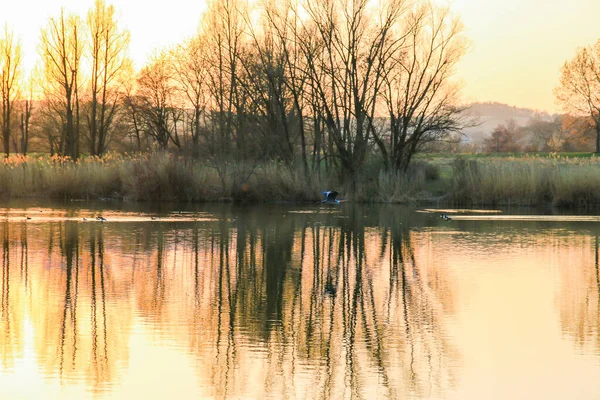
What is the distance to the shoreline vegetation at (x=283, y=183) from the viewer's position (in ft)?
109

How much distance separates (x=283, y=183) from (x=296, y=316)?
78.7ft

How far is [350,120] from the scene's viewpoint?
36094 mm

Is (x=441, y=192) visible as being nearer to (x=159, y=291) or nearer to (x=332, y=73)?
(x=332, y=73)

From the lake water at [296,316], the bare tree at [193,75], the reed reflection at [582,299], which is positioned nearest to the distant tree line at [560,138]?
the bare tree at [193,75]

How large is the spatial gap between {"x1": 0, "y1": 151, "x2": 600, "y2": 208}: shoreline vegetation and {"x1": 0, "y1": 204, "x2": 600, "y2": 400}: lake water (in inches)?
558

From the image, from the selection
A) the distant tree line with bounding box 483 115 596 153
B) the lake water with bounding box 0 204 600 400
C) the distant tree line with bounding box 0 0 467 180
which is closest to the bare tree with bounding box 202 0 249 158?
the distant tree line with bounding box 0 0 467 180

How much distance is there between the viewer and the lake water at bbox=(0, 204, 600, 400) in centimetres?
731

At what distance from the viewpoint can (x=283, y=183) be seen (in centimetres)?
3394

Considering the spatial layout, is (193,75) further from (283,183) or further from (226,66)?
(283,183)

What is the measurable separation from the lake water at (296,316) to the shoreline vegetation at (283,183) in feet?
46.5

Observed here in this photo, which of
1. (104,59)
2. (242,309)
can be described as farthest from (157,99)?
(242,309)

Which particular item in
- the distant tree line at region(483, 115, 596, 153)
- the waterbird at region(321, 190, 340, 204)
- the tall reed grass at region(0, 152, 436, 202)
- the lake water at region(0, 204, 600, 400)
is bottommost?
the lake water at region(0, 204, 600, 400)

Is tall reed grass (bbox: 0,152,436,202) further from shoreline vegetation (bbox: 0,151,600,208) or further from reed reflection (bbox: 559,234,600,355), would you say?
reed reflection (bbox: 559,234,600,355)

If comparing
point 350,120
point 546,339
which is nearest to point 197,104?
point 350,120
